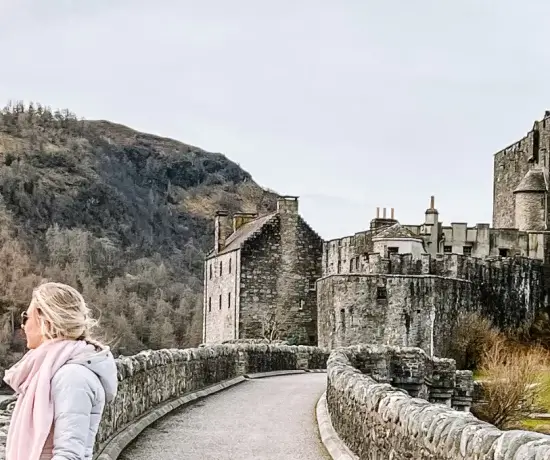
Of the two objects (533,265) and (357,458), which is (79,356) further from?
(533,265)

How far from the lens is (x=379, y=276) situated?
159 feet

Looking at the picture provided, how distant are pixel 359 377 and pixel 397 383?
1325cm

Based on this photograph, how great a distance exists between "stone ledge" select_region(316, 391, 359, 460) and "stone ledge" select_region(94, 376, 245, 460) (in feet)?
8.54

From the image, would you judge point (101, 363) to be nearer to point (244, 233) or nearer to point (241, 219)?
point (244, 233)

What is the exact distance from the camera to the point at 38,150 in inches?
6865

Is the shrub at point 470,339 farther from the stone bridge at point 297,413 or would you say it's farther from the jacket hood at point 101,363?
the jacket hood at point 101,363

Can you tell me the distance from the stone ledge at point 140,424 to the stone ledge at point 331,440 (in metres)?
2.60

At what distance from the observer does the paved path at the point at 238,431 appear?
1511 centimetres

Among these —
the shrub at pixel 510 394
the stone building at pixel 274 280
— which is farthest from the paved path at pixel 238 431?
the stone building at pixel 274 280

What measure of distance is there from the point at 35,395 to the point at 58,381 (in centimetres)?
14

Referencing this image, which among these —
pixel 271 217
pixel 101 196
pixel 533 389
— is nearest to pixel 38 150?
pixel 101 196

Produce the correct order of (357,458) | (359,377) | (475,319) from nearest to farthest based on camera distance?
(357,458)
(359,377)
(475,319)

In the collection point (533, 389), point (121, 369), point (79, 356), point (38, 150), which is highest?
point (38, 150)

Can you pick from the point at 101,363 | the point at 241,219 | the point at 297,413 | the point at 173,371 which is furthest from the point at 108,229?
the point at 101,363
